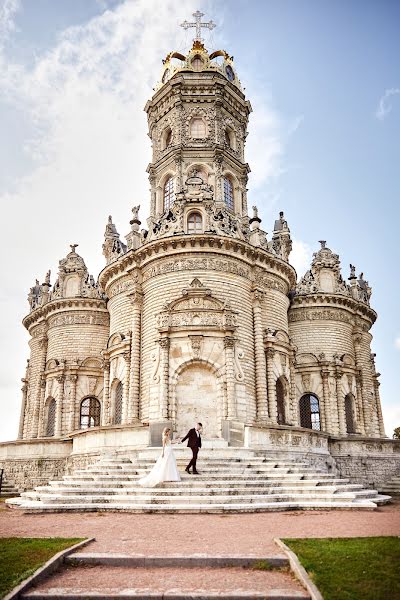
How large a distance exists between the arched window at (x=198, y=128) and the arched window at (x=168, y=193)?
3515 mm

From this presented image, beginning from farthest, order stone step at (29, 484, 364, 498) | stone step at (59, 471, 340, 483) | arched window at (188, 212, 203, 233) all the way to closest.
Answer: arched window at (188, 212, 203, 233) < stone step at (59, 471, 340, 483) < stone step at (29, 484, 364, 498)

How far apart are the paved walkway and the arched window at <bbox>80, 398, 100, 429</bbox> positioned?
20.4 meters

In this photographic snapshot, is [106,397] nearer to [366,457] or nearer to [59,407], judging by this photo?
[59,407]

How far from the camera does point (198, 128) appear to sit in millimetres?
36812

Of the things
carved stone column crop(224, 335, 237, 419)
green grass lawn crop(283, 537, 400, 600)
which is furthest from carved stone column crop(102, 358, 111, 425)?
green grass lawn crop(283, 537, 400, 600)

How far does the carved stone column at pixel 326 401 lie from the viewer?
111 feet

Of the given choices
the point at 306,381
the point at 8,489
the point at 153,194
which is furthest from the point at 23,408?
the point at 306,381

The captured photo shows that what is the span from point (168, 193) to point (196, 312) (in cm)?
1275

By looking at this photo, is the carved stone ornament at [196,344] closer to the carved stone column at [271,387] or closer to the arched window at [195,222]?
the carved stone column at [271,387]

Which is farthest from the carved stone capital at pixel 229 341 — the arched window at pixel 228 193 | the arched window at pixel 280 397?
the arched window at pixel 228 193

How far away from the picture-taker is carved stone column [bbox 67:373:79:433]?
34.0 m

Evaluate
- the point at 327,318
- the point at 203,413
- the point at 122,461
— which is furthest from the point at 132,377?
the point at 327,318

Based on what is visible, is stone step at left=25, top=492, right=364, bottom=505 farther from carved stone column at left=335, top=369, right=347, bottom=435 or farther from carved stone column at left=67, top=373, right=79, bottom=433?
carved stone column at left=335, top=369, right=347, bottom=435

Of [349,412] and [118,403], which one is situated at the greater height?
[118,403]
